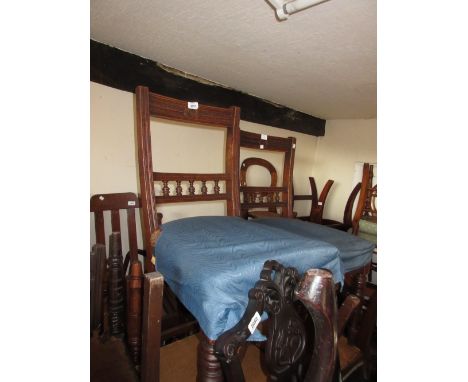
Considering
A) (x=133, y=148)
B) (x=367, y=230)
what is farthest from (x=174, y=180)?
(x=367, y=230)

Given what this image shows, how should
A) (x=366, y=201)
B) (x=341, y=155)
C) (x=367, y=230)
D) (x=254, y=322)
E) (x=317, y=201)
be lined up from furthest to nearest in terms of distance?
1. (x=341, y=155)
2. (x=317, y=201)
3. (x=366, y=201)
4. (x=367, y=230)
5. (x=254, y=322)

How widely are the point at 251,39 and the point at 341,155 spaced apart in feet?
5.96

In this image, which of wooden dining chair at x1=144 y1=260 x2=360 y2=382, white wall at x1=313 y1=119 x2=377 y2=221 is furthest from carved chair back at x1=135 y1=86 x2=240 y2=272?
white wall at x1=313 y1=119 x2=377 y2=221

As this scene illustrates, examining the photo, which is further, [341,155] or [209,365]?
[341,155]

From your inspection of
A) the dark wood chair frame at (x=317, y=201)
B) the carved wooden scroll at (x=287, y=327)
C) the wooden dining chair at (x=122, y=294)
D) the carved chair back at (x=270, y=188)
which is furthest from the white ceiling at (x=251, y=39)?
the dark wood chair frame at (x=317, y=201)

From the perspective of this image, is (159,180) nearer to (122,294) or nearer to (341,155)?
(122,294)

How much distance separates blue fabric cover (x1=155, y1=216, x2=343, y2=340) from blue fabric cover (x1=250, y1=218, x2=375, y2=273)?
22 centimetres

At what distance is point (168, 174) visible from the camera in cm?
111

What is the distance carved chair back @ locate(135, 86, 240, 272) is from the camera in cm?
101

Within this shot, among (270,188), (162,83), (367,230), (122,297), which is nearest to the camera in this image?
(122,297)

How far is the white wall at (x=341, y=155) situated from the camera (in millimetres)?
2396

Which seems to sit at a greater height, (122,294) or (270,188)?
(270,188)
